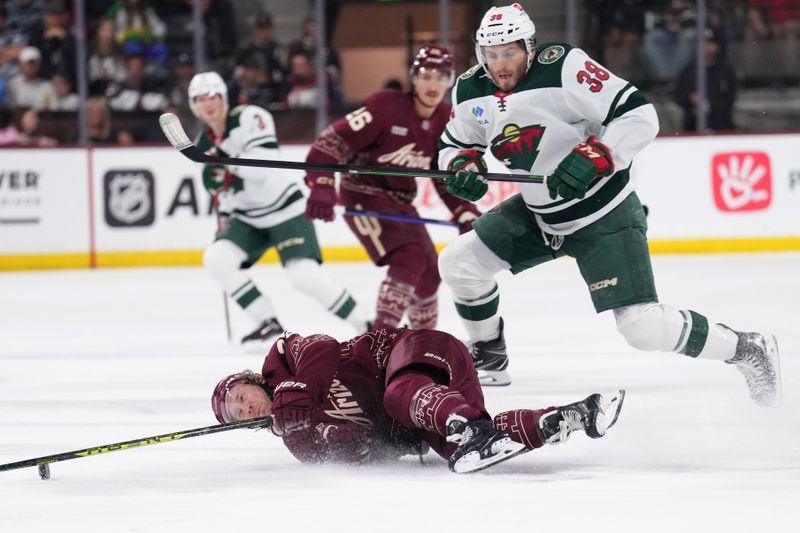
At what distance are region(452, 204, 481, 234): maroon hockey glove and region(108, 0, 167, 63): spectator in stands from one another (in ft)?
17.0

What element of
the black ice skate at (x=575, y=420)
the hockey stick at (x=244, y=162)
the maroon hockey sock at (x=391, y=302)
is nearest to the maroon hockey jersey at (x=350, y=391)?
the black ice skate at (x=575, y=420)

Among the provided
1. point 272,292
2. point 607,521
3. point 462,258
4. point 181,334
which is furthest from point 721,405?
point 272,292

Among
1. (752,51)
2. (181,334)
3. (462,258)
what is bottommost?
(181,334)

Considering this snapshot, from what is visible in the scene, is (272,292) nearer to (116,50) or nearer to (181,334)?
(181,334)

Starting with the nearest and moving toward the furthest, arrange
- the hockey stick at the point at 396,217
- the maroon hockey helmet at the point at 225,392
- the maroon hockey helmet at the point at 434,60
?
the maroon hockey helmet at the point at 225,392, the maroon hockey helmet at the point at 434,60, the hockey stick at the point at 396,217

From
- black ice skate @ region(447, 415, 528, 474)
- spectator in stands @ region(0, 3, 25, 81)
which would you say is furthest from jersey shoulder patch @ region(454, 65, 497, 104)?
spectator in stands @ region(0, 3, 25, 81)

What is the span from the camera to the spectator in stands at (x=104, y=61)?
10023 millimetres

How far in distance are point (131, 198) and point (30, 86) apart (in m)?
1.47

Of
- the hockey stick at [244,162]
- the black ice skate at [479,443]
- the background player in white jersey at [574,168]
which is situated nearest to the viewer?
the black ice skate at [479,443]

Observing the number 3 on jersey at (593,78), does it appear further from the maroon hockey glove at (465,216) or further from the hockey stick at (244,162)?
the maroon hockey glove at (465,216)

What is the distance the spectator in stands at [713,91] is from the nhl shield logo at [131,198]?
3.77m

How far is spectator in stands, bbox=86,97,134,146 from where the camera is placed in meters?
9.79

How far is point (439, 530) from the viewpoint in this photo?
280 cm

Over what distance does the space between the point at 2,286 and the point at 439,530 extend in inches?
253
